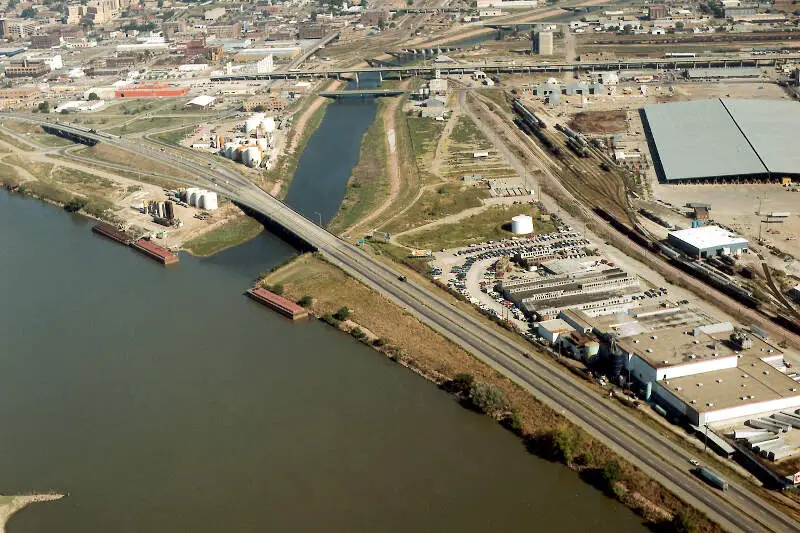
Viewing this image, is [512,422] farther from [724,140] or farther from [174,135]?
[174,135]

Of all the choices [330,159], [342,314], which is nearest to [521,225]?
[342,314]

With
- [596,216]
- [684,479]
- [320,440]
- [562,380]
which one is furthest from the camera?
[596,216]

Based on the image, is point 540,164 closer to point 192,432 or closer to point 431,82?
point 431,82

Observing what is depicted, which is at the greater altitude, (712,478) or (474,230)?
(474,230)

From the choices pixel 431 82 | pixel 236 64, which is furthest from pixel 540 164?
pixel 236 64

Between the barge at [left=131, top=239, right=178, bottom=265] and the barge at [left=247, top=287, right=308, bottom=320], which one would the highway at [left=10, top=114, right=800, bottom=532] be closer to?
the barge at [left=247, top=287, right=308, bottom=320]

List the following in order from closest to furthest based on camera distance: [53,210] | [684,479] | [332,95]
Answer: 1. [684,479]
2. [53,210]
3. [332,95]
